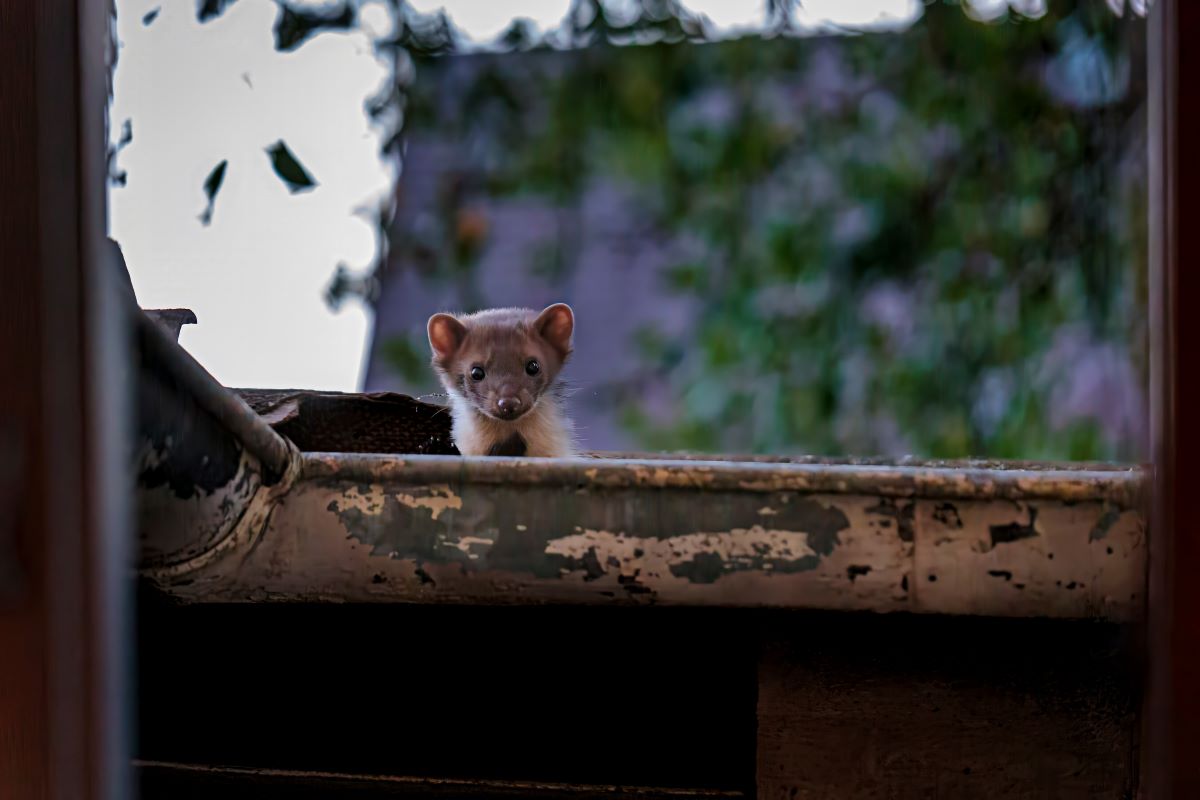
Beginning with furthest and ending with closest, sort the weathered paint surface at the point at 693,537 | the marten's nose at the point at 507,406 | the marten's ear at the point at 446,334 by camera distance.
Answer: the marten's ear at the point at 446,334 → the marten's nose at the point at 507,406 → the weathered paint surface at the point at 693,537

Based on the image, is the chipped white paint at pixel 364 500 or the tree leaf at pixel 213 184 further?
the tree leaf at pixel 213 184

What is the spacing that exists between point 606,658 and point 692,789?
6.5 inches

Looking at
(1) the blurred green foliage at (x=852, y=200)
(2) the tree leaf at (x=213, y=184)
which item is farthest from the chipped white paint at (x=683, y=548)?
(1) the blurred green foliage at (x=852, y=200)

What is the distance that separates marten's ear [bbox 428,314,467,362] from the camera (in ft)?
7.70

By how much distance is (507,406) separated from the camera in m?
2.19

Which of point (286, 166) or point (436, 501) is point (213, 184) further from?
point (436, 501)

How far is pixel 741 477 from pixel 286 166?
1.21m

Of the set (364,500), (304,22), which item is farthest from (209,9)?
(364,500)

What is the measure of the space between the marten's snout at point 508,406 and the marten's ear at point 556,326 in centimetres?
22

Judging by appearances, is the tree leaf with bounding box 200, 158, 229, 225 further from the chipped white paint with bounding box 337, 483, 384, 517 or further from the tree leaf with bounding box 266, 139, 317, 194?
the chipped white paint with bounding box 337, 483, 384, 517

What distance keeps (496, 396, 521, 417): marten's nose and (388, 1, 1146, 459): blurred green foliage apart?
507mm

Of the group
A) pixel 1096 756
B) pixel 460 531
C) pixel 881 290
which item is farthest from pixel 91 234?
pixel 881 290

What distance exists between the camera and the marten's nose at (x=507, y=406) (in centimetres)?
219

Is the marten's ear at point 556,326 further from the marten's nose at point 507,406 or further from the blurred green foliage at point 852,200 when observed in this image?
the blurred green foliage at point 852,200
